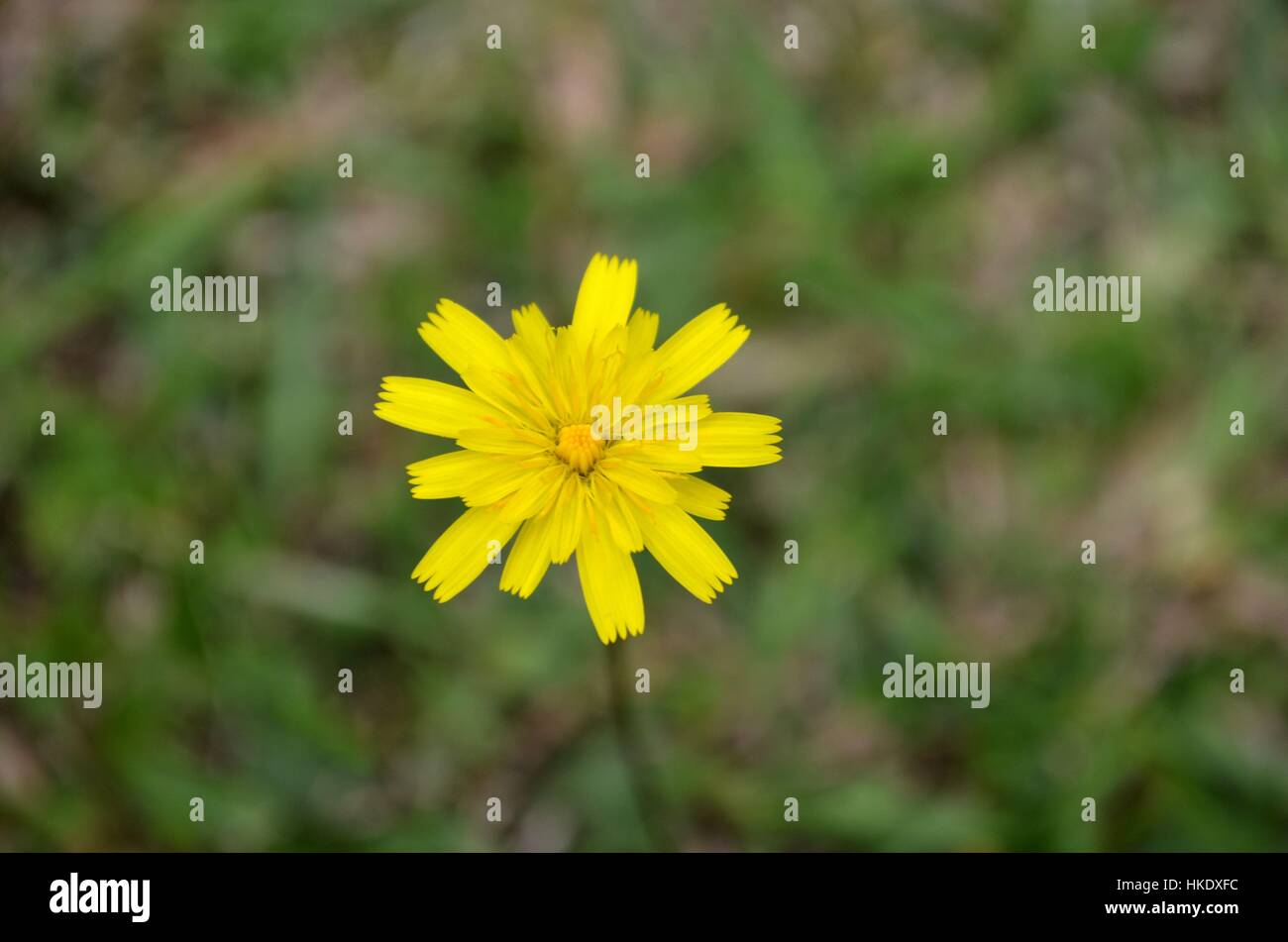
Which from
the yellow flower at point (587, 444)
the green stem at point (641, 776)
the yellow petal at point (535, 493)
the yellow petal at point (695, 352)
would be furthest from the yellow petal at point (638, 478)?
the green stem at point (641, 776)

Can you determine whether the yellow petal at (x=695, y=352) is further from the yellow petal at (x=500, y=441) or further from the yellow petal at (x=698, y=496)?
the yellow petal at (x=500, y=441)

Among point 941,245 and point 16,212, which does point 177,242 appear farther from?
point 941,245

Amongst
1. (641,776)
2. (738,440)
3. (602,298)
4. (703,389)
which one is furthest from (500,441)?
(641,776)

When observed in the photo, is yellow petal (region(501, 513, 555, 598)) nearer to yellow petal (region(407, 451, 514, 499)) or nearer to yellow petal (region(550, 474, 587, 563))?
yellow petal (region(550, 474, 587, 563))

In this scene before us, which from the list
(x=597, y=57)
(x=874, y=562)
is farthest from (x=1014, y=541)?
(x=597, y=57)

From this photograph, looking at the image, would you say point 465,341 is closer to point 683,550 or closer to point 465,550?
point 465,550
